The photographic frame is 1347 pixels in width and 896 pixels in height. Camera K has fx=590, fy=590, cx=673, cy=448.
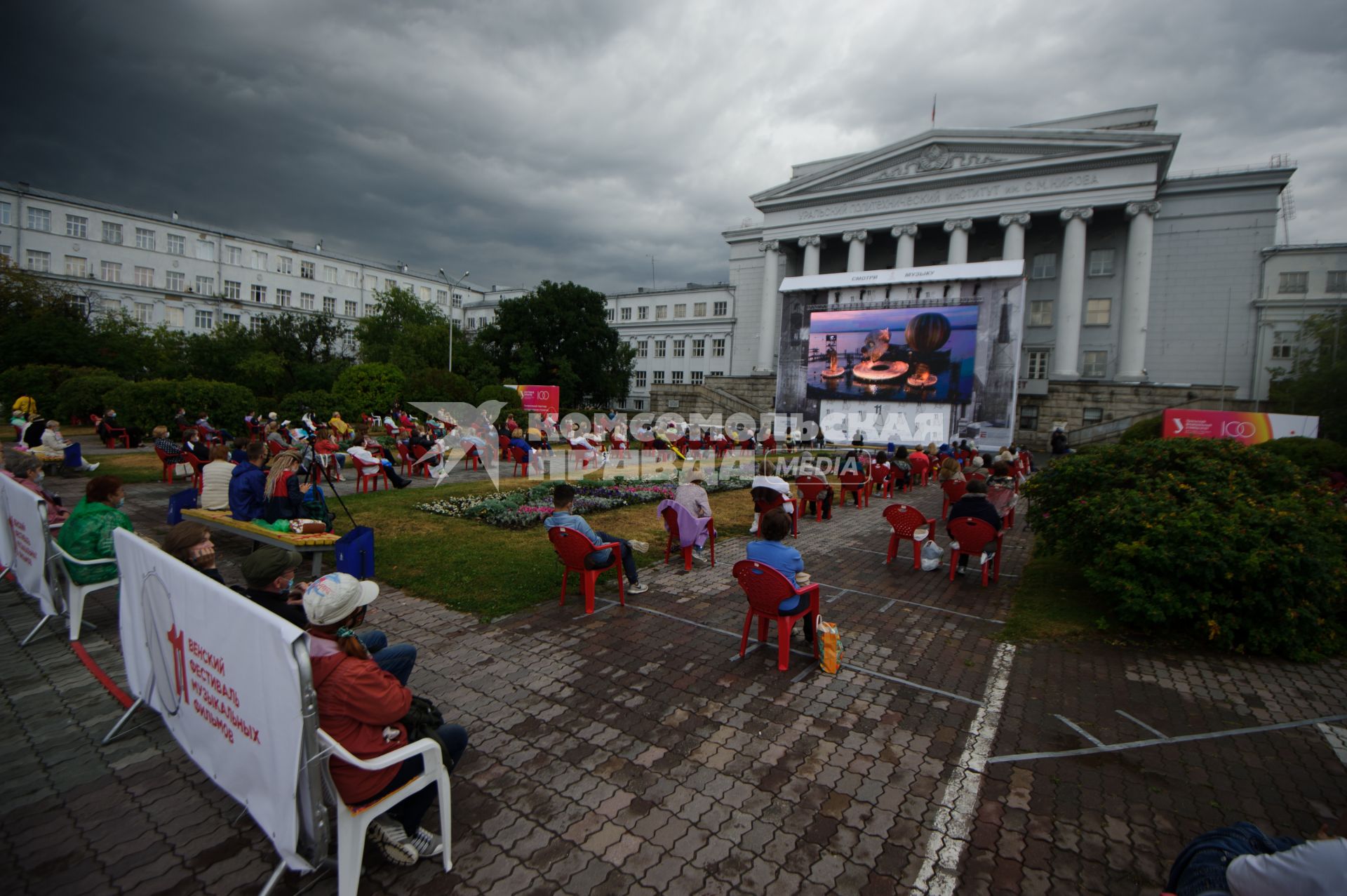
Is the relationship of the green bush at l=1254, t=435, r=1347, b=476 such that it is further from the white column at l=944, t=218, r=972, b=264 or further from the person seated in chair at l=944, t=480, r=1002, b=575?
the white column at l=944, t=218, r=972, b=264

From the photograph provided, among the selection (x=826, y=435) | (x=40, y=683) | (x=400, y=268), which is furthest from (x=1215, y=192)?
(x=400, y=268)

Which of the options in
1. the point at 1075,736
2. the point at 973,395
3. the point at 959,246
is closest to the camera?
the point at 1075,736

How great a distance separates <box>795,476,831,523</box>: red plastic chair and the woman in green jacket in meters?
10.1

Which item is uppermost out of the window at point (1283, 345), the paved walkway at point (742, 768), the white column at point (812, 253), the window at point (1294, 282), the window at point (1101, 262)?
the white column at point (812, 253)

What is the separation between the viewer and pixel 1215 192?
1464 inches

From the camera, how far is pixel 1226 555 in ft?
19.1

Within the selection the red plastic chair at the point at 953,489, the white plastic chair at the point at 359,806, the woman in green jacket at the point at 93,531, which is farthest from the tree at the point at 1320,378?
the woman in green jacket at the point at 93,531

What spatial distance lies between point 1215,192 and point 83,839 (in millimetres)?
53703

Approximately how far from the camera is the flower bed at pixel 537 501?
1089 cm

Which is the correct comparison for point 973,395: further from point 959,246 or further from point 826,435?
point 959,246

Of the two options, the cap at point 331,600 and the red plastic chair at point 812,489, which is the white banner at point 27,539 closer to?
the cap at point 331,600

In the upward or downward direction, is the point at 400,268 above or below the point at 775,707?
above

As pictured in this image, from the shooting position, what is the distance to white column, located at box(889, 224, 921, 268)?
136 feet

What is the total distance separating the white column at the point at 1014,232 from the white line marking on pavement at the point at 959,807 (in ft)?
133
